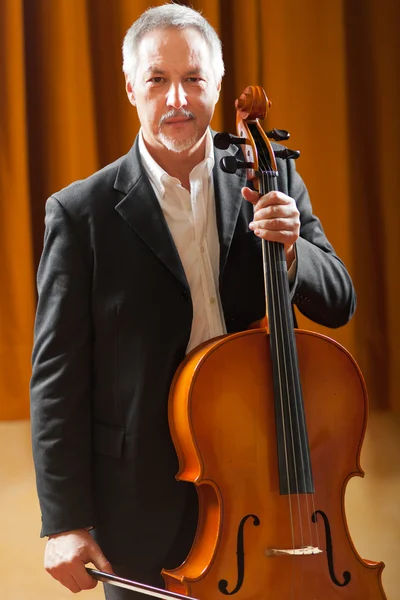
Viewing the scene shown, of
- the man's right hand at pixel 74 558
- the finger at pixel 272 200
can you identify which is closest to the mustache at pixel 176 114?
the finger at pixel 272 200

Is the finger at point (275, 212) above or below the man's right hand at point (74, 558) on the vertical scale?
above

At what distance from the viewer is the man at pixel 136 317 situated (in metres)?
1.37

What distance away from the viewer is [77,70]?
2303mm

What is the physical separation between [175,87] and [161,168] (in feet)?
0.50

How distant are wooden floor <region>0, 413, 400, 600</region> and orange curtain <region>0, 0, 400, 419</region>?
0.10m

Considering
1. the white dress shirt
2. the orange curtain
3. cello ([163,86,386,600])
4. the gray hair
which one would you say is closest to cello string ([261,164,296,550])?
cello ([163,86,386,600])

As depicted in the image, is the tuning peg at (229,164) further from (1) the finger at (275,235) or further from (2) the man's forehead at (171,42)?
(2) the man's forehead at (171,42)

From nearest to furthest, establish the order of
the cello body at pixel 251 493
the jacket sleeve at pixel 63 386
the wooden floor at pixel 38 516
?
the cello body at pixel 251 493
the jacket sleeve at pixel 63 386
the wooden floor at pixel 38 516

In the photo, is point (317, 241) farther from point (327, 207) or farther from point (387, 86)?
point (387, 86)

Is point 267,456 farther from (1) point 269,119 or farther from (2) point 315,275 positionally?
(1) point 269,119

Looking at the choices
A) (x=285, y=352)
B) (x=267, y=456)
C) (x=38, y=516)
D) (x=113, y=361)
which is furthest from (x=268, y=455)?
(x=38, y=516)

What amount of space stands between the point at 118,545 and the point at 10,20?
1.52 metres

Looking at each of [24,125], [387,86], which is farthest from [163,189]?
[387,86]

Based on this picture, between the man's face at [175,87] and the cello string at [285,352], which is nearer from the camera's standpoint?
the cello string at [285,352]
